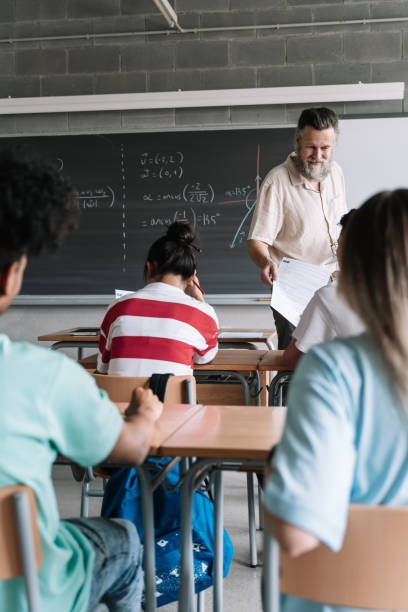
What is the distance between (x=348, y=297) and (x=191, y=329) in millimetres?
1467

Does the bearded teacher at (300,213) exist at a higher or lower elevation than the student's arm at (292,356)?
higher

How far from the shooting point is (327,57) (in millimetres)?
4914

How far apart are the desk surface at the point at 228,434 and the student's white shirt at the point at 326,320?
1.48ft

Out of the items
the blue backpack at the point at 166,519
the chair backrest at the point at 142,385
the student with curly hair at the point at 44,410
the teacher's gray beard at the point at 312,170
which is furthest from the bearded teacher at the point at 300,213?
the student with curly hair at the point at 44,410

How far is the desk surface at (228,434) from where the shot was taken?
136 cm

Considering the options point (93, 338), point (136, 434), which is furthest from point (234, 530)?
point (136, 434)

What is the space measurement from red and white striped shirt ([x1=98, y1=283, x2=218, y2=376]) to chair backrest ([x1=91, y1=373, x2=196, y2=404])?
0.25 meters

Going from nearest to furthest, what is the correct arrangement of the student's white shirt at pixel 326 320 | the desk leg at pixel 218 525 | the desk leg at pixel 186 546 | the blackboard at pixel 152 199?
the desk leg at pixel 186 546 < the desk leg at pixel 218 525 < the student's white shirt at pixel 326 320 < the blackboard at pixel 152 199

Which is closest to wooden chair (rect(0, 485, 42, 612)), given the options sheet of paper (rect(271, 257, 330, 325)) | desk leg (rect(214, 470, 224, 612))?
desk leg (rect(214, 470, 224, 612))

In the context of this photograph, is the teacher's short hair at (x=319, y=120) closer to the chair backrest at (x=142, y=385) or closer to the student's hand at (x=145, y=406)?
the chair backrest at (x=142, y=385)

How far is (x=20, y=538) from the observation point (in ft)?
3.40

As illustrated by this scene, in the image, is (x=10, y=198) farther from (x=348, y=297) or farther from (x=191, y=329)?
(x=191, y=329)

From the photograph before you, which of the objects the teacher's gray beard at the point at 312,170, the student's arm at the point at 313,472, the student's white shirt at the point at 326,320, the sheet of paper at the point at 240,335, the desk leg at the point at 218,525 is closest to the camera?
the student's arm at the point at 313,472

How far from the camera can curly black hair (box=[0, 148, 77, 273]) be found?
1.05 meters
